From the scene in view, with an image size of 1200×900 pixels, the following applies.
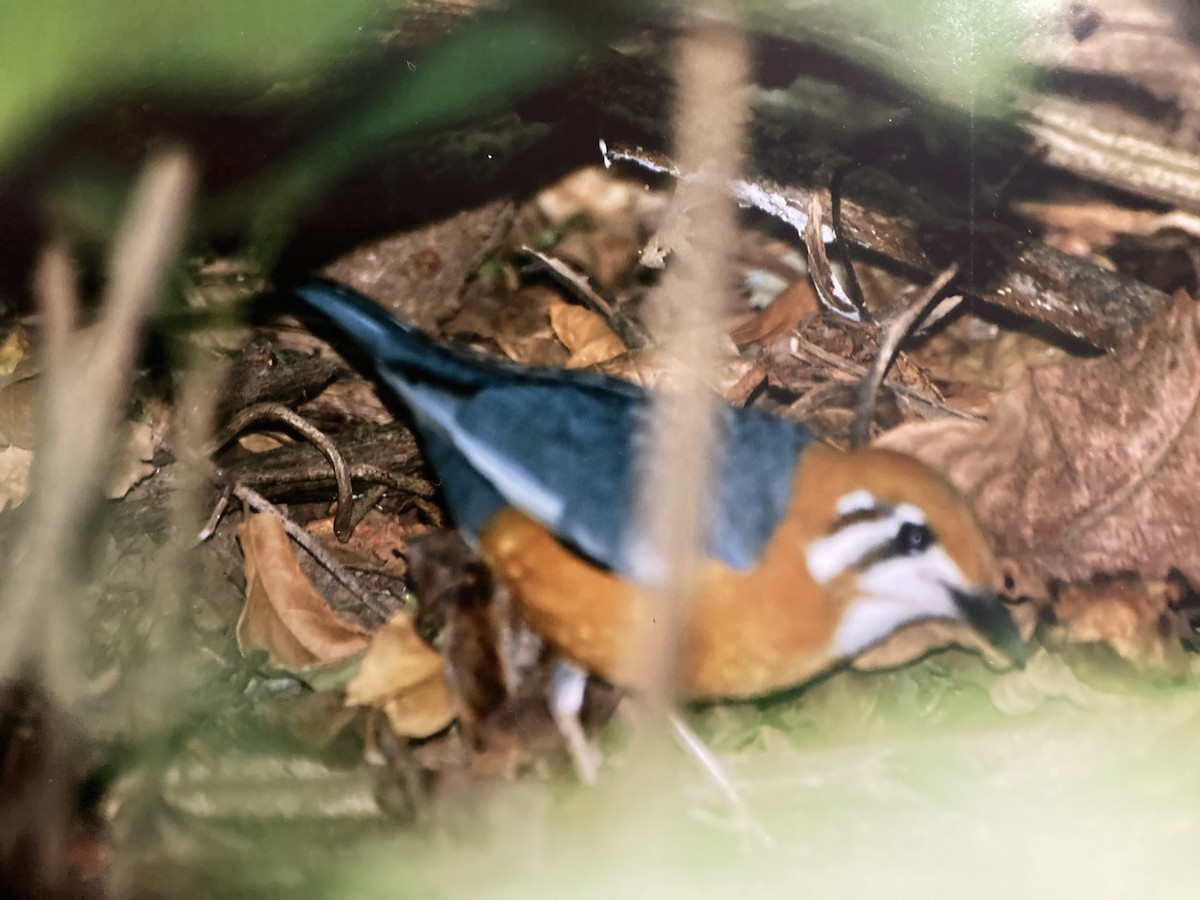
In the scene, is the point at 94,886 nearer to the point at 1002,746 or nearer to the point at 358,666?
the point at 358,666

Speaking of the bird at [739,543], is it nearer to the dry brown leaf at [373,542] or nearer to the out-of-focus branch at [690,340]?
the out-of-focus branch at [690,340]

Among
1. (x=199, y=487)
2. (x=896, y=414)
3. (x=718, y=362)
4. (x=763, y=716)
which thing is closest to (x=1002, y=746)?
(x=763, y=716)

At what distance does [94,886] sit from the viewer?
1095mm

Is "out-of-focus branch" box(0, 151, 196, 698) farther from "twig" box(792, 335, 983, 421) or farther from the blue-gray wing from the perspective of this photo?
"twig" box(792, 335, 983, 421)

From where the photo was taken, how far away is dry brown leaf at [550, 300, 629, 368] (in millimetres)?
1396

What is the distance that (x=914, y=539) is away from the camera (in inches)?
44.0

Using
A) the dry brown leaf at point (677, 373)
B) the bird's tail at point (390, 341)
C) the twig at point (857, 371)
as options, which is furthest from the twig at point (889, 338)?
the bird's tail at point (390, 341)

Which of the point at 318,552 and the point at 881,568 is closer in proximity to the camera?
the point at 881,568

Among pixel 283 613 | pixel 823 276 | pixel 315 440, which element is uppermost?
pixel 823 276

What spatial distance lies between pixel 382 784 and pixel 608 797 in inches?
10.9

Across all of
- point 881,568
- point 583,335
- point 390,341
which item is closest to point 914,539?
point 881,568

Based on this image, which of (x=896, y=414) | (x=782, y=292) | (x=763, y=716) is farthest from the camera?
(x=782, y=292)

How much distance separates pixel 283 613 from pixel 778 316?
83 cm

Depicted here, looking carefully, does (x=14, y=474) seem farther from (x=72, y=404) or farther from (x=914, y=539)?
(x=914, y=539)
